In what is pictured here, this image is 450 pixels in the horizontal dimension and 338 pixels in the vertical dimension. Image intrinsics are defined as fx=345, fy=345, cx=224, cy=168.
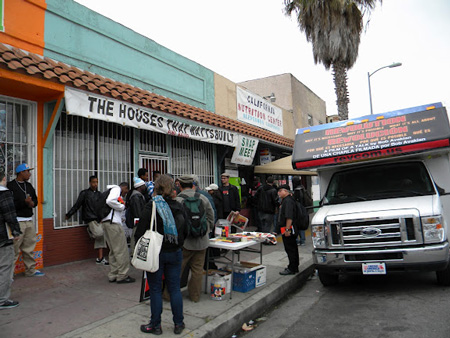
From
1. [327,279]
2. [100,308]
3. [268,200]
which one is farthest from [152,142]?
[327,279]

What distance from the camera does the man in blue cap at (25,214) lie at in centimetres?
528

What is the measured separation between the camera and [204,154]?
10.8 meters

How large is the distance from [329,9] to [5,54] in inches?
476

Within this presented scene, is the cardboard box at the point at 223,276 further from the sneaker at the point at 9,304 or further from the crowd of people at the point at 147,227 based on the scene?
the sneaker at the point at 9,304

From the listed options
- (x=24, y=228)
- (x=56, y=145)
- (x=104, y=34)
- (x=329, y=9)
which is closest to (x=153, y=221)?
(x=24, y=228)

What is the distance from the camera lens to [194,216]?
444cm

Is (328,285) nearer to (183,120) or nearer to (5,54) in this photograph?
(183,120)

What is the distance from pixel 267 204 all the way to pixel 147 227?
6265 mm

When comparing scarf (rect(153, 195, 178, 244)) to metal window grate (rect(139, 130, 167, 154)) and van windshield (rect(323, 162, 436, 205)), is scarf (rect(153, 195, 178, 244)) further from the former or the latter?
metal window grate (rect(139, 130, 167, 154))

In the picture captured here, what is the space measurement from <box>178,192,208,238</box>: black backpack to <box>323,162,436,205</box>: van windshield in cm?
271

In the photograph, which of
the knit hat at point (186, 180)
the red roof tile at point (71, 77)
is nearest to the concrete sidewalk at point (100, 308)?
the knit hat at point (186, 180)

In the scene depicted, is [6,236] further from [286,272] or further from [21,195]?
[286,272]

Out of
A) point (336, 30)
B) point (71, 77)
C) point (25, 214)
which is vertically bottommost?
point (25, 214)

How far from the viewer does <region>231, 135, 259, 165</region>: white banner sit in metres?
10.4
